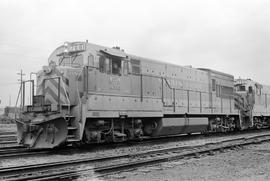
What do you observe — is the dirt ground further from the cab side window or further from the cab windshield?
the cab windshield

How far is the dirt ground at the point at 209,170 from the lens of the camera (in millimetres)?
6195

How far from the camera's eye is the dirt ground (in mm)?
6195

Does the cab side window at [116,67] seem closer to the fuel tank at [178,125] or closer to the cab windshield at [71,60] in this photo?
the cab windshield at [71,60]

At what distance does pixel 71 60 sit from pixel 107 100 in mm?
1895

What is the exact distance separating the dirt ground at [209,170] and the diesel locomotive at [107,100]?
3.24 m

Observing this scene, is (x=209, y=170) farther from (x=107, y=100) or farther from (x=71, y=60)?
Result: (x=71, y=60)

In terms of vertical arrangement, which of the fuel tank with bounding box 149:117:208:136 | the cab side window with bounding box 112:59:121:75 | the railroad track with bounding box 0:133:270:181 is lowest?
the railroad track with bounding box 0:133:270:181

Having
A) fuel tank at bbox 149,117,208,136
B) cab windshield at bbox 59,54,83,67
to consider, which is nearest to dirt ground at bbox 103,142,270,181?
fuel tank at bbox 149,117,208,136

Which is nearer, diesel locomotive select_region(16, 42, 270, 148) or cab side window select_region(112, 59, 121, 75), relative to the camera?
diesel locomotive select_region(16, 42, 270, 148)

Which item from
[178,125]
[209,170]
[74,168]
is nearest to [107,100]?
[74,168]

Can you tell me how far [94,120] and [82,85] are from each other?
1246mm

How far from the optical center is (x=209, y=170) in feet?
22.8

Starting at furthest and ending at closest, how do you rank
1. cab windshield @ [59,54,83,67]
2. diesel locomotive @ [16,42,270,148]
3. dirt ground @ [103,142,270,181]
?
1. cab windshield @ [59,54,83,67]
2. diesel locomotive @ [16,42,270,148]
3. dirt ground @ [103,142,270,181]

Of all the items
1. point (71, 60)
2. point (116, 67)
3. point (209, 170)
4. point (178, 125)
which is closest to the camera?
point (209, 170)
